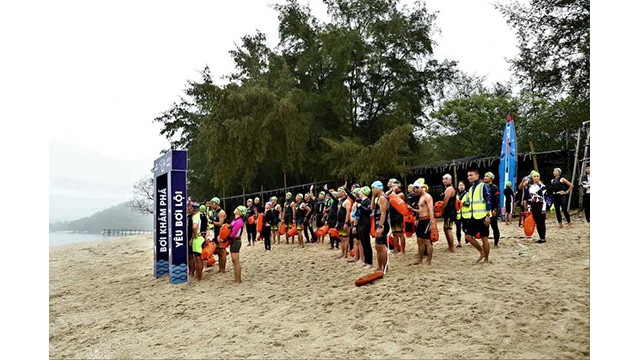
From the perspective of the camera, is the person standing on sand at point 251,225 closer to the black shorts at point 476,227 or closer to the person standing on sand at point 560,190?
the black shorts at point 476,227

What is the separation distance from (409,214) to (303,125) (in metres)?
12.5

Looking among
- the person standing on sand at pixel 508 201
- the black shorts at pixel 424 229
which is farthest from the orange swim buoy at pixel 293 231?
the person standing on sand at pixel 508 201

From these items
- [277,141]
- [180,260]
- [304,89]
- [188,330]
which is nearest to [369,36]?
[304,89]

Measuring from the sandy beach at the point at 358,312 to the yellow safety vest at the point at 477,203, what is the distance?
2.63 feet

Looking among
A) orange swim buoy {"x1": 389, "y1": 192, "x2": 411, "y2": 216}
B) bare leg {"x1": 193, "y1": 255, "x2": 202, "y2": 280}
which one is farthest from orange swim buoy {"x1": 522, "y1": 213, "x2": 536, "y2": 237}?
bare leg {"x1": 193, "y1": 255, "x2": 202, "y2": 280}

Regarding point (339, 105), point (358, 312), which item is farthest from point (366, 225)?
point (339, 105)

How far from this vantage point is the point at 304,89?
2280cm

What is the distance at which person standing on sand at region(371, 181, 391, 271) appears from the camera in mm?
6688

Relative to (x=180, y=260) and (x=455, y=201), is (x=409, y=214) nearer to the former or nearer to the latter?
(x=455, y=201)

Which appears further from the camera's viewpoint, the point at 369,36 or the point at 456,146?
the point at 456,146

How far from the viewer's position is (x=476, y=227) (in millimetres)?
6734

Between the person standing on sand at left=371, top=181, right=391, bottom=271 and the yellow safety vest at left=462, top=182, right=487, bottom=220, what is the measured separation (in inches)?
51.3

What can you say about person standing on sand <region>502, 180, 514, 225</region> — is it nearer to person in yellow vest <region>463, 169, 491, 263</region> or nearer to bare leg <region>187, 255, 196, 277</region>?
person in yellow vest <region>463, 169, 491, 263</region>

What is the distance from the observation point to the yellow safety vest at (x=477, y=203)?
6.63m
